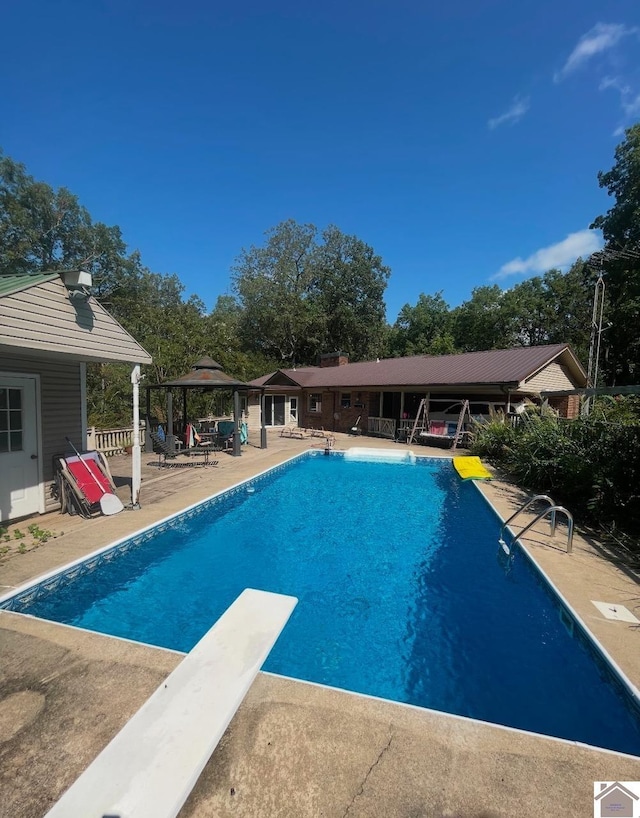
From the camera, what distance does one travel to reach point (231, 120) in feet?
47.1

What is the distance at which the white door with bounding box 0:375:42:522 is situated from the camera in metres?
6.54

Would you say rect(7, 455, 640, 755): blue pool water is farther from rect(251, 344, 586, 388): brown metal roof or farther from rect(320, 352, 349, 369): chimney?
rect(320, 352, 349, 369): chimney

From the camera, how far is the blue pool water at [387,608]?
11.5 ft

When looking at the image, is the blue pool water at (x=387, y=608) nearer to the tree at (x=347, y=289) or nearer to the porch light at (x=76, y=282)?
the porch light at (x=76, y=282)

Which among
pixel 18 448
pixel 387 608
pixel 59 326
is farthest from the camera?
pixel 18 448

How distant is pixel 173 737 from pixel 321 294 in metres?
38.9

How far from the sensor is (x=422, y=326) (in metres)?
44.9

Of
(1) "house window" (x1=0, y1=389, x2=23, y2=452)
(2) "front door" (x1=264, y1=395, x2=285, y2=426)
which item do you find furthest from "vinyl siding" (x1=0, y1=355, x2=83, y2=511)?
(2) "front door" (x1=264, y1=395, x2=285, y2=426)

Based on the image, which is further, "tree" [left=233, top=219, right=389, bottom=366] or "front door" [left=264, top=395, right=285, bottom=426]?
"tree" [left=233, top=219, right=389, bottom=366]

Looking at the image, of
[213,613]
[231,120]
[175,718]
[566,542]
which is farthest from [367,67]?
[175,718]

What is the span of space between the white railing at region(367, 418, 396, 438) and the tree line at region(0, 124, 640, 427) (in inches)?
394

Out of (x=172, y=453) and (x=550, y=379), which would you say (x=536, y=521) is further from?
(x=550, y=379)

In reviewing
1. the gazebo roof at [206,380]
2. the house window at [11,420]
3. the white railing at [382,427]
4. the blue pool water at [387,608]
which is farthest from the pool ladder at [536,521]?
the white railing at [382,427]

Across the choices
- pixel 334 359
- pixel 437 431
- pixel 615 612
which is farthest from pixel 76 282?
pixel 334 359
